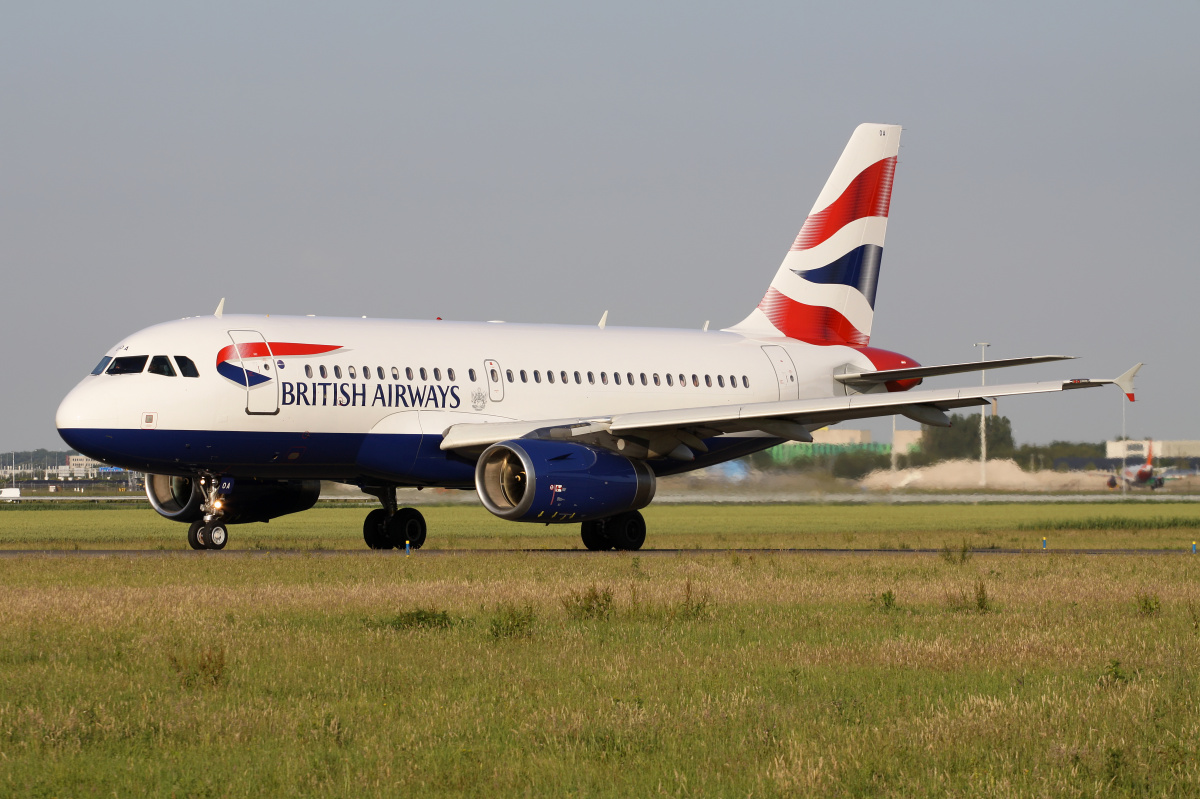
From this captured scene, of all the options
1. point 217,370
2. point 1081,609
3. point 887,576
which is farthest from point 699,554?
point 1081,609

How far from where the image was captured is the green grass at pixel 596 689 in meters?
7.20

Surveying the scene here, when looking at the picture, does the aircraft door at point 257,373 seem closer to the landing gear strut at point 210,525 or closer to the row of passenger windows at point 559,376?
the row of passenger windows at point 559,376

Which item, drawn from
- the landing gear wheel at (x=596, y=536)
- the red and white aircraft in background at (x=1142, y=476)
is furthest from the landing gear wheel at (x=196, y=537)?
the red and white aircraft in background at (x=1142, y=476)

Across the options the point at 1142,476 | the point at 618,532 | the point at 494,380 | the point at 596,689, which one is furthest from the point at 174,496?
→ the point at 1142,476

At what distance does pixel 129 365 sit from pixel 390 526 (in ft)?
20.3

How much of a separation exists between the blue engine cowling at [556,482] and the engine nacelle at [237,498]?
4765mm

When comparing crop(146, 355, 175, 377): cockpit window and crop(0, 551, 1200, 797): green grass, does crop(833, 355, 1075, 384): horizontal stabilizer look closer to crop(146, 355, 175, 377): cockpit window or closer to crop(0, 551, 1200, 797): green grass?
crop(0, 551, 1200, 797): green grass

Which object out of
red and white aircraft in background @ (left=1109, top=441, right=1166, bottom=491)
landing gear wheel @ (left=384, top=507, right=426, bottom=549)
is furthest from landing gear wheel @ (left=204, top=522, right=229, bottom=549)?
red and white aircraft in background @ (left=1109, top=441, right=1166, bottom=491)

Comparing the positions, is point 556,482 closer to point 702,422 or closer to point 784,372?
point 702,422

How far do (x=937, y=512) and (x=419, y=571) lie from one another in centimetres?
3060

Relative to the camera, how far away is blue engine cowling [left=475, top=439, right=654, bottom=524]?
23.3 meters

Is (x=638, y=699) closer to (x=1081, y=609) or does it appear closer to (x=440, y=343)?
(x=1081, y=609)

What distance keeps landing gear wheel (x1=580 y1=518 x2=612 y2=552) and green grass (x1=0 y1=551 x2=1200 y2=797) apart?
10.2 meters

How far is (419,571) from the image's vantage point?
18953 millimetres
